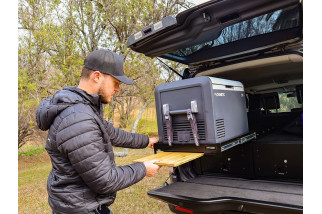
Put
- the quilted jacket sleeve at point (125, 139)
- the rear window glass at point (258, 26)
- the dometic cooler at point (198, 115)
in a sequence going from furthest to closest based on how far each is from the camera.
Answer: the quilted jacket sleeve at point (125, 139), the rear window glass at point (258, 26), the dometic cooler at point (198, 115)

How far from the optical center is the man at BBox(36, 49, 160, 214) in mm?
1546

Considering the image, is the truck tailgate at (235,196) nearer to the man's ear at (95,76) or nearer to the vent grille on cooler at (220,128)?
the vent grille on cooler at (220,128)

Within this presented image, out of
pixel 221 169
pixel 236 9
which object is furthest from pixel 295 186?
pixel 236 9

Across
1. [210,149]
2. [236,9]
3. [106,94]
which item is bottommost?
[210,149]

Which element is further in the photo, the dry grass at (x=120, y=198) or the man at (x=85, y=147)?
the dry grass at (x=120, y=198)

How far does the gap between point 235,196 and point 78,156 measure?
51.7 inches

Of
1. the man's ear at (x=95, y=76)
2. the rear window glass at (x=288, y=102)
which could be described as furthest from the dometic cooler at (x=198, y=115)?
the rear window glass at (x=288, y=102)

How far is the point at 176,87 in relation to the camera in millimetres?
2135

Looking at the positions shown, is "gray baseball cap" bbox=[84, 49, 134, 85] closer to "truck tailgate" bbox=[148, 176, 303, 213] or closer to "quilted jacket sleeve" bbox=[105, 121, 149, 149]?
"quilted jacket sleeve" bbox=[105, 121, 149, 149]

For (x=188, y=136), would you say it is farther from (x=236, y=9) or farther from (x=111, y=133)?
(x=236, y=9)

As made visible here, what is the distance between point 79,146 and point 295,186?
6.10ft

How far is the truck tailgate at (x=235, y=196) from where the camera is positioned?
6.00 feet

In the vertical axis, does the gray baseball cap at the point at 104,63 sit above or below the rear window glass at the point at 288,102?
above

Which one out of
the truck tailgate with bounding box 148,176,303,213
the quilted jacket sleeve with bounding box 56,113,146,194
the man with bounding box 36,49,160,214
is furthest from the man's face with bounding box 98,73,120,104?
the truck tailgate with bounding box 148,176,303,213
